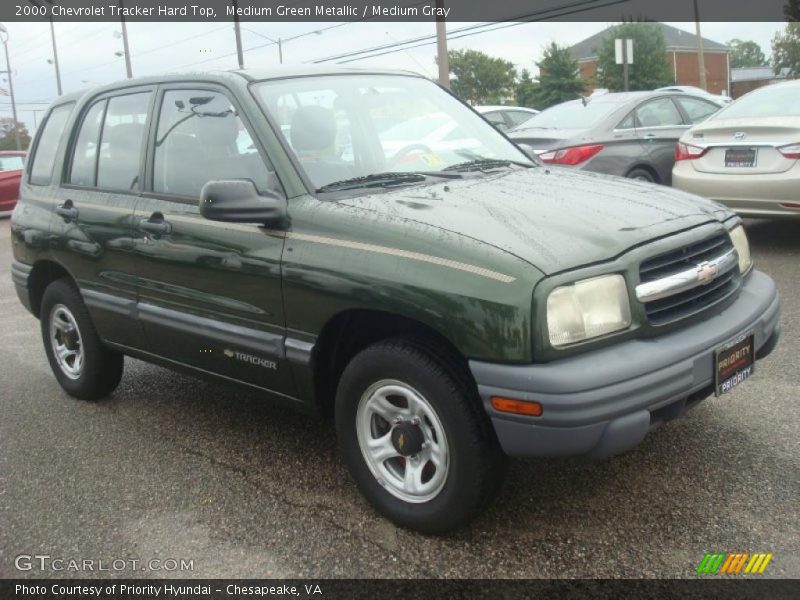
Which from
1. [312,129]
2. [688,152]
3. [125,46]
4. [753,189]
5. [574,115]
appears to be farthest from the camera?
[125,46]

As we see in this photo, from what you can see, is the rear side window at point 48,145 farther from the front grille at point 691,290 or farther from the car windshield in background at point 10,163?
the car windshield in background at point 10,163

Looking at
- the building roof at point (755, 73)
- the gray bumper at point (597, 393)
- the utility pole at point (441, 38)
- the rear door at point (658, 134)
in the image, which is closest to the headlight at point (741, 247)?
the gray bumper at point (597, 393)

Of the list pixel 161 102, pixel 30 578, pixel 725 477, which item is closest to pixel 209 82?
pixel 161 102

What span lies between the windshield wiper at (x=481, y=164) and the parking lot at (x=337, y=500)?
1391 mm

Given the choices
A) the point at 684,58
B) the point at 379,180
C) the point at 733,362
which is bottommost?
the point at 733,362

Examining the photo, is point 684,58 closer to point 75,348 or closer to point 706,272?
point 75,348

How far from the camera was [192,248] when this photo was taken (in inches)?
142

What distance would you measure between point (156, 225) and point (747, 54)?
451ft

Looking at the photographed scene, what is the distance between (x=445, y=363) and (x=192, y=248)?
4.77ft

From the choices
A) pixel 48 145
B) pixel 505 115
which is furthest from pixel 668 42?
pixel 48 145

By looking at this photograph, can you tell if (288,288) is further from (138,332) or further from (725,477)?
(725,477)

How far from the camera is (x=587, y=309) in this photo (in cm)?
262

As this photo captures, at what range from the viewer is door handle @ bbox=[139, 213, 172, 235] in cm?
376

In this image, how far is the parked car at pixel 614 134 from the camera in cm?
820
